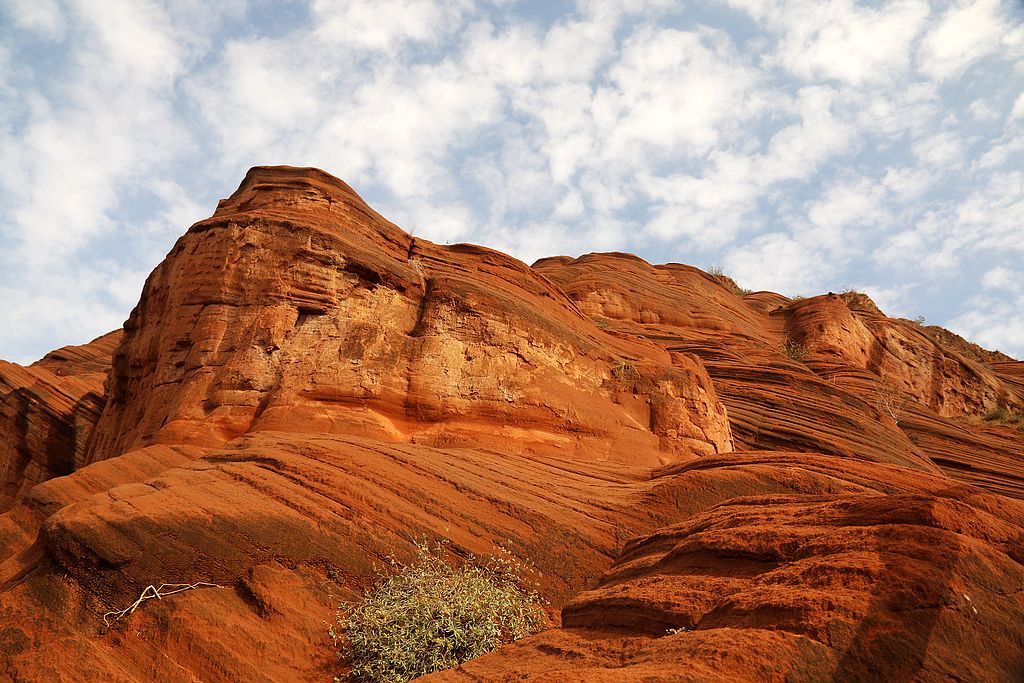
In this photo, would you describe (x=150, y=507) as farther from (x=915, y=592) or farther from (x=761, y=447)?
(x=761, y=447)

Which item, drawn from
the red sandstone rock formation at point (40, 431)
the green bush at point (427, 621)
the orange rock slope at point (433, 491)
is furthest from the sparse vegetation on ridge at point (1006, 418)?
the red sandstone rock formation at point (40, 431)

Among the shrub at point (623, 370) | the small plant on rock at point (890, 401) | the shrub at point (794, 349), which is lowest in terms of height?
the shrub at point (623, 370)

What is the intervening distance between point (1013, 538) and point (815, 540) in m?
1.34

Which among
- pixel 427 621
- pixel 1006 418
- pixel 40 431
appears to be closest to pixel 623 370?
pixel 427 621

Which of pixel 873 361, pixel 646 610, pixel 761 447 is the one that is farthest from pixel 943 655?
pixel 873 361

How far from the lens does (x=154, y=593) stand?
24.8 feet

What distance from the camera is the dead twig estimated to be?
24.2 feet

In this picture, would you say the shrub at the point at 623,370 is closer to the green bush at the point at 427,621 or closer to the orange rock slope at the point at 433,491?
the orange rock slope at the point at 433,491

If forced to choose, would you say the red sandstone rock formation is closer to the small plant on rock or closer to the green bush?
the green bush

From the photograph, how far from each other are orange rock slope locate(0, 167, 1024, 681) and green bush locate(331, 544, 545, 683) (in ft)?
1.16

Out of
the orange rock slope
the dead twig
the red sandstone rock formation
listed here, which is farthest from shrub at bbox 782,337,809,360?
the dead twig

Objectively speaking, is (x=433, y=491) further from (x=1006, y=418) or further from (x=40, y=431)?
(x=1006, y=418)

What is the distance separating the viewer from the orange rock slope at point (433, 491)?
4.92m

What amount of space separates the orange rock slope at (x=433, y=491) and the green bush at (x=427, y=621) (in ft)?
1.16
